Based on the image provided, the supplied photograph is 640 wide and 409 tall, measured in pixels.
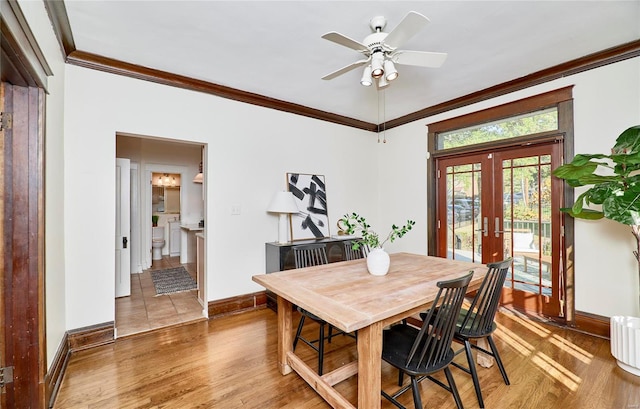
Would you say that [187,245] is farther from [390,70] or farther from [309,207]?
[390,70]

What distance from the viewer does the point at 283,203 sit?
3.45 m

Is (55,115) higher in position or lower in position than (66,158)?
higher

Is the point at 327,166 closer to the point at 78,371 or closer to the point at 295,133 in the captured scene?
the point at 295,133

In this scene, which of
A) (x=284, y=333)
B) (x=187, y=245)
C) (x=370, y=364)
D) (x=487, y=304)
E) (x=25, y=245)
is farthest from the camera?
(x=187, y=245)

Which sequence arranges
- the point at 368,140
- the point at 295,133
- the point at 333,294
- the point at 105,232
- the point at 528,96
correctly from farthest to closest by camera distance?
the point at 368,140, the point at 295,133, the point at 528,96, the point at 105,232, the point at 333,294

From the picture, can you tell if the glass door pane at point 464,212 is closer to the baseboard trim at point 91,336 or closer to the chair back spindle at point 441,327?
the chair back spindle at point 441,327

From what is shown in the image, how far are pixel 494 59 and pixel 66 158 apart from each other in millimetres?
4058

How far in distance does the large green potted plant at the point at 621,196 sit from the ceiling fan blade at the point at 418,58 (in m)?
1.50

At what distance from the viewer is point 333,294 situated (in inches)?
65.4

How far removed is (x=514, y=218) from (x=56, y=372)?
4.51m

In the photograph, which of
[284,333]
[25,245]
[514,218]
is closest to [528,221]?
[514,218]

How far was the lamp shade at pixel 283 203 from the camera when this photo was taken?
3.44 meters

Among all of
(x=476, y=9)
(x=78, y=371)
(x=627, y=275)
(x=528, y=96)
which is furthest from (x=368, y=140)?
Result: (x=78, y=371)

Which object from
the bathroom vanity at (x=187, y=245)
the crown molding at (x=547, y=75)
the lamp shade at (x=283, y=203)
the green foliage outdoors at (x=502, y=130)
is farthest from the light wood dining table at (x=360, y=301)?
the bathroom vanity at (x=187, y=245)
